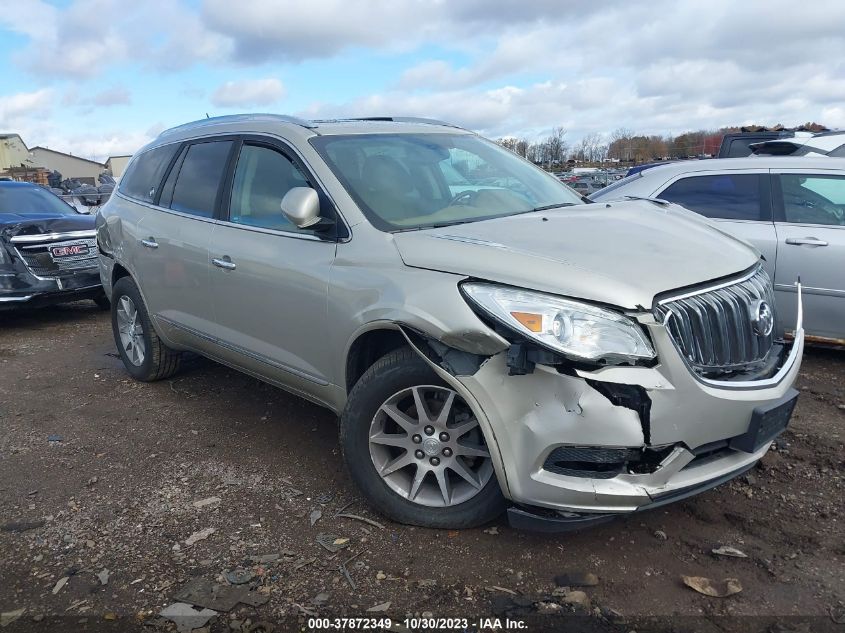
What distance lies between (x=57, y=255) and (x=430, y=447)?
6.31 meters

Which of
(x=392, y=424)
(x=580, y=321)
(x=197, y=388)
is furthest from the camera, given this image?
(x=197, y=388)

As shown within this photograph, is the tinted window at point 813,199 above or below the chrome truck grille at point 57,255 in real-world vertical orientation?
above

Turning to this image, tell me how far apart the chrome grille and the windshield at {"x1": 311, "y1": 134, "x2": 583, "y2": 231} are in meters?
5.27

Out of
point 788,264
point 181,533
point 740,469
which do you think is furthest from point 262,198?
point 788,264

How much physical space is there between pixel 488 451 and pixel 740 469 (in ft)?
3.29

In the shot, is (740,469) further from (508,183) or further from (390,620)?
(508,183)

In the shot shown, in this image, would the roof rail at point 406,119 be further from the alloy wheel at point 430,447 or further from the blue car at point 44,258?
the blue car at point 44,258

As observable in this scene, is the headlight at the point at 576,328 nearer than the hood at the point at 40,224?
Yes

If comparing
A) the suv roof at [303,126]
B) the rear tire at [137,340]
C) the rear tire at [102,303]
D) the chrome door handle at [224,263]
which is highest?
the suv roof at [303,126]

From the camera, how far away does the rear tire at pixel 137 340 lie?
5102 mm

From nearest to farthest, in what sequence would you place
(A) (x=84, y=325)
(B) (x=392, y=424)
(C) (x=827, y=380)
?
(B) (x=392, y=424) < (C) (x=827, y=380) < (A) (x=84, y=325)

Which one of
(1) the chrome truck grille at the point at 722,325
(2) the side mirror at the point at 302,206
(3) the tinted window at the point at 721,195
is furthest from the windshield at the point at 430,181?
(3) the tinted window at the point at 721,195

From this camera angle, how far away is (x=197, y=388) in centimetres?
523

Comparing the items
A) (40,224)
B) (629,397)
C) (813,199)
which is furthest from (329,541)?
(40,224)
